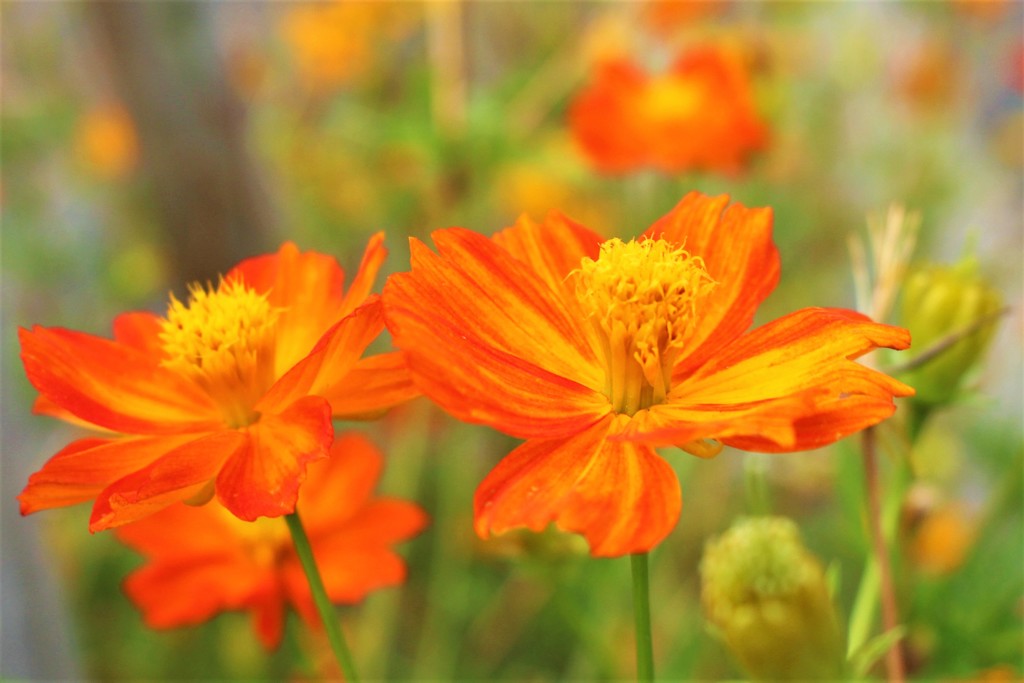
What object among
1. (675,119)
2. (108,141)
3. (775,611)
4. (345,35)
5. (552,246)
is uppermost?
(345,35)

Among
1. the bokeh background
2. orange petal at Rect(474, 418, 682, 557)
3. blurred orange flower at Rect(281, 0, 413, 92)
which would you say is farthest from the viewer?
blurred orange flower at Rect(281, 0, 413, 92)

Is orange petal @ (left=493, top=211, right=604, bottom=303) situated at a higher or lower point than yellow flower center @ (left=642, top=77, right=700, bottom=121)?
lower

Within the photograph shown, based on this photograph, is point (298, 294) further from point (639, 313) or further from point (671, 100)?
point (671, 100)

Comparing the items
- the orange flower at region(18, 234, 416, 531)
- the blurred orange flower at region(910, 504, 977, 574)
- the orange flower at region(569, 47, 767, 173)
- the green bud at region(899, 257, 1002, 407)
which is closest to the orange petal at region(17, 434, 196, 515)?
the orange flower at region(18, 234, 416, 531)

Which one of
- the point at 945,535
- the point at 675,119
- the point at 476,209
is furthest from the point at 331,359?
the point at 945,535

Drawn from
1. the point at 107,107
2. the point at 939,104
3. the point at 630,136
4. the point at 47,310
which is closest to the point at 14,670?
the point at 630,136

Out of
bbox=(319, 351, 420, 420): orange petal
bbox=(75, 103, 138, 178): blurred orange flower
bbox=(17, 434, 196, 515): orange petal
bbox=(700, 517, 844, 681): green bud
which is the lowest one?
bbox=(700, 517, 844, 681): green bud

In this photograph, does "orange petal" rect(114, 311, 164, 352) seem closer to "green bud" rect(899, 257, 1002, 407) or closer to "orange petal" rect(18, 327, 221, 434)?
"orange petal" rect(18, 327, 221, 434)

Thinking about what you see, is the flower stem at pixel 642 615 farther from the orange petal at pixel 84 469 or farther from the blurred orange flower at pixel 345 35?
the blurred orange flower at pixel 345 35
